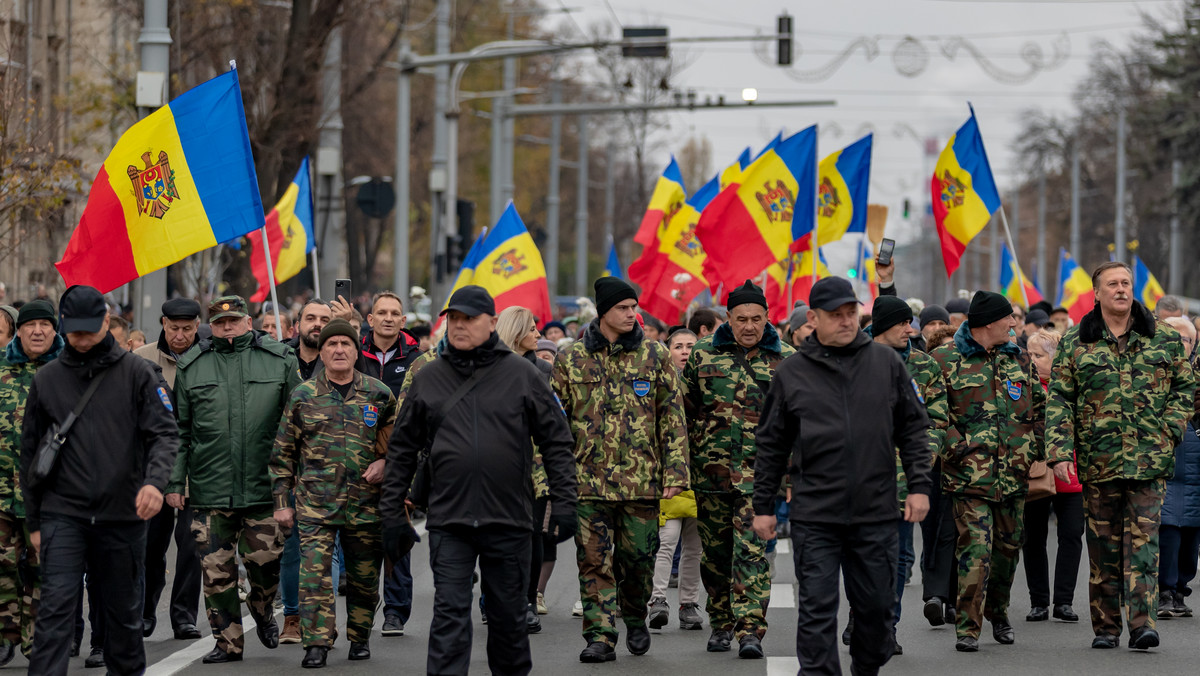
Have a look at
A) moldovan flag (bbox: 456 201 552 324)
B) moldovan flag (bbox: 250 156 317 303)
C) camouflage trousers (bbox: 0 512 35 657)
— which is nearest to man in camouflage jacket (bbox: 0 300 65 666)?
camouflage trousers (bbox: 0 512 35 657)

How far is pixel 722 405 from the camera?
1019 centimetres

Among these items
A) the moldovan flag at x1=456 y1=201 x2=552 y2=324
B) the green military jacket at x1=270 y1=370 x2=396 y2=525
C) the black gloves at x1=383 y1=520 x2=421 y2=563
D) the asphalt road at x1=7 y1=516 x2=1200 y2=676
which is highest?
the moldovan flag at x1=456 y1=201 x2=552 y2=324

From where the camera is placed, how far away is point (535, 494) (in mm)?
10547

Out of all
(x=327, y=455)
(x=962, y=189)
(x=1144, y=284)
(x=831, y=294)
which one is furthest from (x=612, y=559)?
(x=1144, y=284)

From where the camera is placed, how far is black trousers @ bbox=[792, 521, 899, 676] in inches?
317

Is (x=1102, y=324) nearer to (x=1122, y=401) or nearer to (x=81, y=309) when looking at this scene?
(x=1122, y=401)

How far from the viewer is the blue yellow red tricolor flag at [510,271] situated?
663 inches

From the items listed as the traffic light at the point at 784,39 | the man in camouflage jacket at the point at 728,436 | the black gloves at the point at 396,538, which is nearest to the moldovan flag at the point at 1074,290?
the traffic light at the point at 784,39

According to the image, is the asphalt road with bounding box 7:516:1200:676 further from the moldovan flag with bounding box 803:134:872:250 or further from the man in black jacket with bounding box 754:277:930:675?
the moldovan flag with bounding box 803:134:872:250

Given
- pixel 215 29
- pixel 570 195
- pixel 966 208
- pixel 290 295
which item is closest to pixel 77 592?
pixel 966 208

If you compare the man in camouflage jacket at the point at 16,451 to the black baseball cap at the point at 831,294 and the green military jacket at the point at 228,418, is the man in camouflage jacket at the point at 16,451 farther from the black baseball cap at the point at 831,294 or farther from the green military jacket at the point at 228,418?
the black baseball cap at the point at 831,294

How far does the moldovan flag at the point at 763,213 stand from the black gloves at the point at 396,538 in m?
8.56

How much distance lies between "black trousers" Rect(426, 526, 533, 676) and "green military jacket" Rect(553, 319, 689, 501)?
1.48 meters

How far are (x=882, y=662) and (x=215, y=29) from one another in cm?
2118
